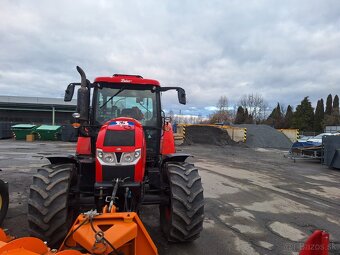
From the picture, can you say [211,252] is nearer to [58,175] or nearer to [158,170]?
[158,170]

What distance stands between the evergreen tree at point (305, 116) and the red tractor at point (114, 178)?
60.4m

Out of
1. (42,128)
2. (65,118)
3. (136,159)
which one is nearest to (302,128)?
(65,118)

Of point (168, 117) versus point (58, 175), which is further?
point (168, 117)

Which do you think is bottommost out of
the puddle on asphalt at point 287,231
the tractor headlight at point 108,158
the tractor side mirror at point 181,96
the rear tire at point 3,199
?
the puddle on asphalt at point 287,231

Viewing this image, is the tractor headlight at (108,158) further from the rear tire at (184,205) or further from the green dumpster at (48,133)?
the green dumpster at (48,133)

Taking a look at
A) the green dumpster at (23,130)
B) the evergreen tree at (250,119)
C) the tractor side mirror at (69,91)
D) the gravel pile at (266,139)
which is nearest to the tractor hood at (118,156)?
the tractor side mirror at (69,91)

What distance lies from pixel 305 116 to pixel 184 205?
61.5 meters

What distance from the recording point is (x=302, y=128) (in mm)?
61312

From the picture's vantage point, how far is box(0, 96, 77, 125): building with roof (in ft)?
160

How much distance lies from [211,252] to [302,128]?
201 feet

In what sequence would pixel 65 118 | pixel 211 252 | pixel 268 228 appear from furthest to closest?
pixel 65 118 < pixel 268 228 < pixel 211 252

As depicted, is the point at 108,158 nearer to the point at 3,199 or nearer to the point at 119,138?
the point at 119,138

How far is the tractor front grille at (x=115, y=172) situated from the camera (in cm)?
454

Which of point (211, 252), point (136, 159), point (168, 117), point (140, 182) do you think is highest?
point (168, 117)
